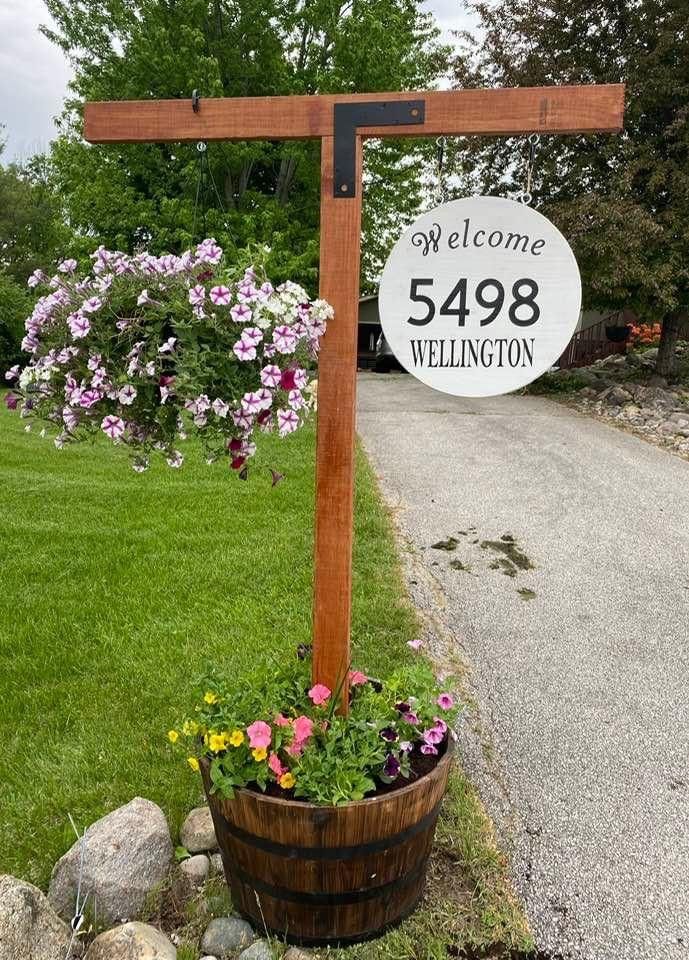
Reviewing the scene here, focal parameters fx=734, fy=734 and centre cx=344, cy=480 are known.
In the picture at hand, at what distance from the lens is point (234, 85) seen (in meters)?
13.1

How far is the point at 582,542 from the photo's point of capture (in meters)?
5.64

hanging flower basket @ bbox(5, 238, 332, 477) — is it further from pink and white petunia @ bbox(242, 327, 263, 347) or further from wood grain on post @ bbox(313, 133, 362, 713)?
wood grain on post @ bbox(313, 133, 362, 713)

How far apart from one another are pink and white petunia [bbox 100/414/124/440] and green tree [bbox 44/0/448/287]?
9.24 metres

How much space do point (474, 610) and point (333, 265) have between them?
9.38ft

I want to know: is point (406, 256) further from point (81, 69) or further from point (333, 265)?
point (81, 69)

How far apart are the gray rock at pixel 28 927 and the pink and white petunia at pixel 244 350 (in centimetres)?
143

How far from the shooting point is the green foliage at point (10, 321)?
62.2 feet

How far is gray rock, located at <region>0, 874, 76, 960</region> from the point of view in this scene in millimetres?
1737

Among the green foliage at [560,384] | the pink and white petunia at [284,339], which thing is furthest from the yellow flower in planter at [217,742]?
the green foliage at [560,384]

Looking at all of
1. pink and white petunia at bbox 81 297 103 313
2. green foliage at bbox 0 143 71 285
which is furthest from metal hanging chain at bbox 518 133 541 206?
green foliage at bbox 0 143 71 285

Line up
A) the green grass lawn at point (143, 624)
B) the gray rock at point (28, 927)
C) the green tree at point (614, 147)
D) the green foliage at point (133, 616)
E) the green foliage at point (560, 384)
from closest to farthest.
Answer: the gray rock at point (28, 927) < the green grass lawn at point (143, 624) < the green foliage at point (133, 616) < the green tree at point (614, 147) < the green foliage at point (560, 384)

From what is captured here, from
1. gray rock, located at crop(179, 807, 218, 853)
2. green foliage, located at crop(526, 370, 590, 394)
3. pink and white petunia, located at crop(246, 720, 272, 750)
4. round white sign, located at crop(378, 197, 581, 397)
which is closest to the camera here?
pink and white petunia, located at crop(246, 720, 272, 750)

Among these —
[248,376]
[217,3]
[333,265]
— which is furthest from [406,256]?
[217,3]

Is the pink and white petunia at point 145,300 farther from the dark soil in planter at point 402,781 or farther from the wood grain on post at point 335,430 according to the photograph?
the dark soil in planter at point 402,781
